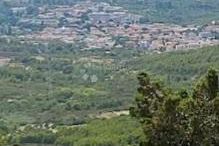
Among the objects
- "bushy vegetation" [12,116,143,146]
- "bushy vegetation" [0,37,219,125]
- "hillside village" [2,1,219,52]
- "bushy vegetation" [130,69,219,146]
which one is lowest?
"hillside village" [2,1,219,52]

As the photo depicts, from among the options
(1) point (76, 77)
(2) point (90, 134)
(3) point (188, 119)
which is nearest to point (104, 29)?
(1) point (76, 77)

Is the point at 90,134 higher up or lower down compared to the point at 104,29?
higher up

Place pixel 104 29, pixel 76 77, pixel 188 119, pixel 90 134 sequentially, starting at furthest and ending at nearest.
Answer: pixel 104 29 → pixel 76 77 → pixel 90 134 → pixel 188 119

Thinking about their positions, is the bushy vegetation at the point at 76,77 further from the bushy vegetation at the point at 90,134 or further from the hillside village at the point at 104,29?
the hillside village at the point at 104,29

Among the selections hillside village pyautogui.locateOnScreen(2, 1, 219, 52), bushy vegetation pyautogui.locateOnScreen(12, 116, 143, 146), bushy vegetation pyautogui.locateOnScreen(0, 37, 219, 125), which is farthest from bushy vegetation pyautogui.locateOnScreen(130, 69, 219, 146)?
hillside village pyautogui.locateOnScreen(2, 1, 219, 52)

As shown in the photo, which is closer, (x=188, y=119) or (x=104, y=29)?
(x=188, y=119)

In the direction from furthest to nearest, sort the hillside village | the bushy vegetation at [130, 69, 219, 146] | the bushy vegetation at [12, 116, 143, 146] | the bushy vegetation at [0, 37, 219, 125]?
the hillside village < the bushy vegetation at [0, 37, 219, 125] < the bushy vegetation at [12, 116, 143, 146] < the bushy vegetation at [130, 69, 219, 146]

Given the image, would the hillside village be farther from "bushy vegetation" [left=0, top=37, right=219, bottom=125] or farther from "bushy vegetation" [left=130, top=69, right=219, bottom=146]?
"bushy vegetation" [left=130, top=69, right=219, bottom=146]

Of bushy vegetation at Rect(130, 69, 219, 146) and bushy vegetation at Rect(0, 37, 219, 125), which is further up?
bushy vegetation at Rect(130, 69, 219, 146)

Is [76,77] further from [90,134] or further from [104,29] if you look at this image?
[104,29]
